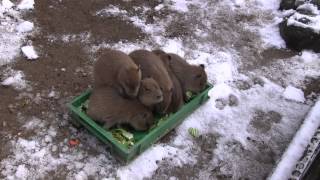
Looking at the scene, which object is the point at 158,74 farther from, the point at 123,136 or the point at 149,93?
the point at 123,136

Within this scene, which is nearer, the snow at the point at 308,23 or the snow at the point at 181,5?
the snow at the point at 308,23

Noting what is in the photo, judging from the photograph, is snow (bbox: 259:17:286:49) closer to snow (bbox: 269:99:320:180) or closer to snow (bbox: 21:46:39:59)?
snow (bbox: 269:99:320:180)

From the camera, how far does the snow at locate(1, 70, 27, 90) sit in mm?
5453

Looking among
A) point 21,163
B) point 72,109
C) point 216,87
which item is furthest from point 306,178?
point 21,163

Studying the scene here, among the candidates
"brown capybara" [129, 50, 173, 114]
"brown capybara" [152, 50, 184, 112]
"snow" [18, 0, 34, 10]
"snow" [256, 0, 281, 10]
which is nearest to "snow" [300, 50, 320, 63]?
"snow" [256, 0, 281, 10]

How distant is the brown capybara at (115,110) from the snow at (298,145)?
1358 millimetres

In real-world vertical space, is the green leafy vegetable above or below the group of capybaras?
below

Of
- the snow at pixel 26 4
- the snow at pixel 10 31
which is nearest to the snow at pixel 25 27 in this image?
the snow at pixel 10 31

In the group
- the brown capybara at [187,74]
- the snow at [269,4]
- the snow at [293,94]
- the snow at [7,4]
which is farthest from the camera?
the snow at [269,4]

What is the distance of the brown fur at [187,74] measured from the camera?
5.28 metres

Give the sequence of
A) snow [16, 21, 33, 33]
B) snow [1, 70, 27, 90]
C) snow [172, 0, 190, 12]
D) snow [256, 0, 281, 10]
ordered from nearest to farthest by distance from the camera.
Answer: snow [1, 70, 27, 90]
snow [16, 21, 33, 33]
snow [172, 0, 190, 12]
snow [256, 0, 281, 10]

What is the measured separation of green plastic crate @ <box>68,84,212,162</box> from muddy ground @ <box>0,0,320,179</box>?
24 cm

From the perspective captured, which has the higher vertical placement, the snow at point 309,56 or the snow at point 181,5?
the snow at point 181,5

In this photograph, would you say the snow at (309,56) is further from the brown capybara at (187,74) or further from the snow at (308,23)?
the brown capybara at (187,74)
